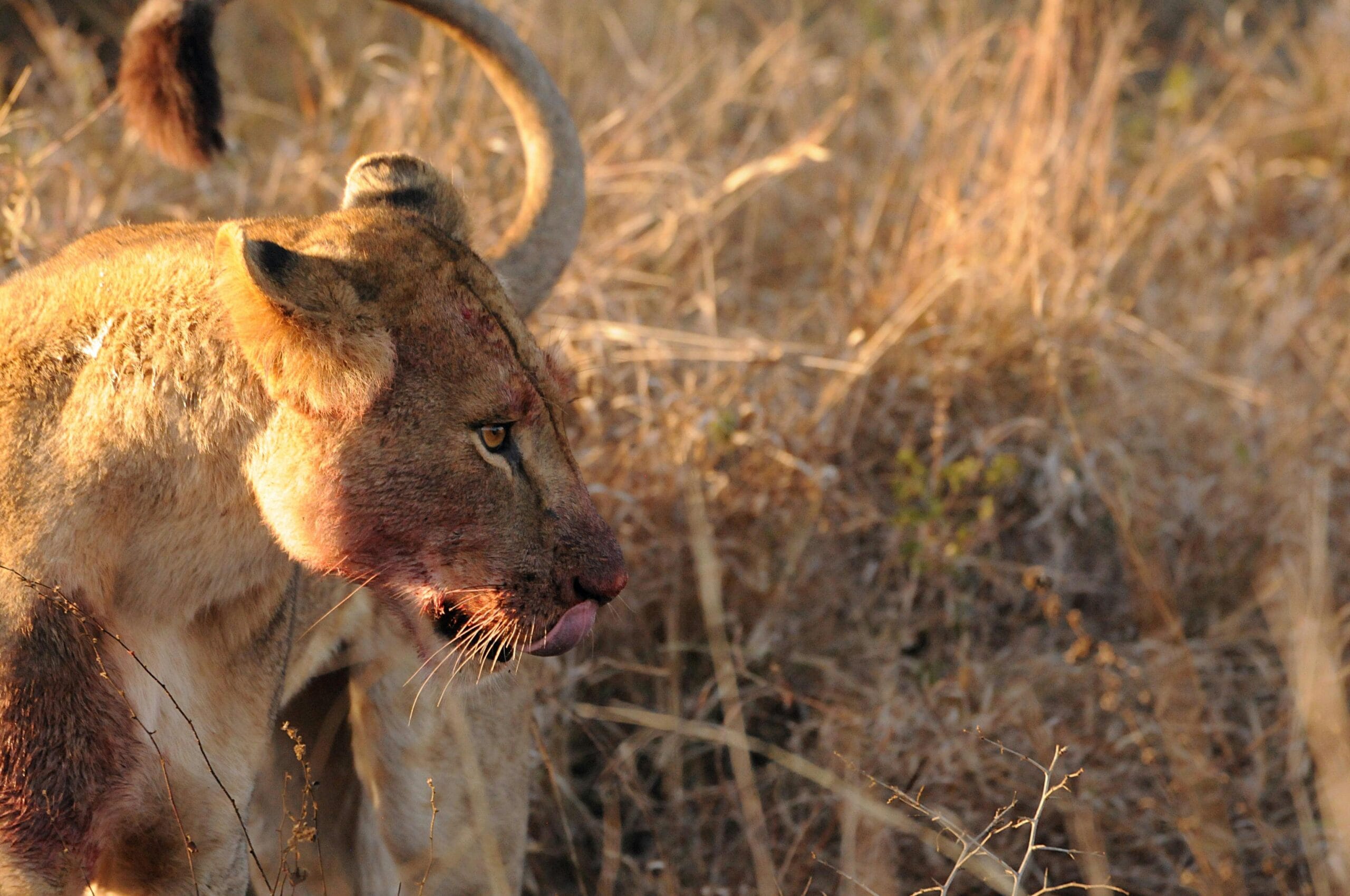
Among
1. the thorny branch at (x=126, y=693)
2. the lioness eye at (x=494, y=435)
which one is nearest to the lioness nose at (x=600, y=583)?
the lioness eye at (x=494, y=435)

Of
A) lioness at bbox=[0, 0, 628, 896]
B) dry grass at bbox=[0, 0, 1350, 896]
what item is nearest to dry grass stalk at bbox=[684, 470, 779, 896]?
dry grass at bbox=[0, 0, 1350, 896]

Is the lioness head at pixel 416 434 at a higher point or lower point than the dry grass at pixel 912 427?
higher

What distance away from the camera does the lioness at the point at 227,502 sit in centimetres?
223

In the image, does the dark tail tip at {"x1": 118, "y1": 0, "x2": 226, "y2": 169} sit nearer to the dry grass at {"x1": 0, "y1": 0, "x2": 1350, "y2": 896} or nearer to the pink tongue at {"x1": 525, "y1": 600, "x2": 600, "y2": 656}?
the dry grass at {"x1": 0, "y1": 0, "x2": 1350, "y2": 896}

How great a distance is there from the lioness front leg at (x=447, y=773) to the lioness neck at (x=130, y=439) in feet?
2.72

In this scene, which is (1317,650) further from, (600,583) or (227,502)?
(227,502)

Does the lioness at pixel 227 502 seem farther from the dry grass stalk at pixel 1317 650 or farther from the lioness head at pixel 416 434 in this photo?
the dry grass stalk at pixel 1317 650

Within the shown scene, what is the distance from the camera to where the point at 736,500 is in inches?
175

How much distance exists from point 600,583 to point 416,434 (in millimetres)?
413

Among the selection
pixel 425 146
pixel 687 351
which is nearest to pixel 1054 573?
pixel 687 351

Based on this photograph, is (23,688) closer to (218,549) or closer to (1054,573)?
(218,549)

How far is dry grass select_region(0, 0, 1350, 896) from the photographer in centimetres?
380

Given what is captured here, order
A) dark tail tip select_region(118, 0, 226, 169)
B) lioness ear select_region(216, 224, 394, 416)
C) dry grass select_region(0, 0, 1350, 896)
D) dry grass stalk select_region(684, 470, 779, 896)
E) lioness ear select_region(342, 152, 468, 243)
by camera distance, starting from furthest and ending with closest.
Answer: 1. dry grass select_region(0, 0, 1350, 896)
2. dry grass stalk select_region(684, 470, 779, 896)
3. dark tail tip select_region(118, 0, 226, 169)
4. lioness ear select_region(342, 152, 468, 243)
5. lioness ear select_region(216, 224, 394, 416)

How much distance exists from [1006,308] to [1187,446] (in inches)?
31.0
